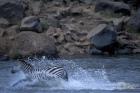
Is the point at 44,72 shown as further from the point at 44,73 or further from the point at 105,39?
the point at 105,39

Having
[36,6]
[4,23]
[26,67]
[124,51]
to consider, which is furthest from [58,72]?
[36,6]

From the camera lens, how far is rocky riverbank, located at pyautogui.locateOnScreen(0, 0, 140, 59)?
3553 centimetres

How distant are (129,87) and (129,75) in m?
4.55

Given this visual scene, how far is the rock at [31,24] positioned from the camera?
3694cm

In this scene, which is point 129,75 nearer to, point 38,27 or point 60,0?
point 38,27

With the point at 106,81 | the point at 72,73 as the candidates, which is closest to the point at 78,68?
the point at 72,73

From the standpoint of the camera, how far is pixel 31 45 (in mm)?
35094

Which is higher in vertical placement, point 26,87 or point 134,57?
point 26,87

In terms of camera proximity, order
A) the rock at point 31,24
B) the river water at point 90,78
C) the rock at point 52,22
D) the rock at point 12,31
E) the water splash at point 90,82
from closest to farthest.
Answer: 1. the river water at point 90,78
2. the water splash at point 90,82
3. the rock at point 31,24
4. the rock at point 12,31
5. the rock at point 52,22

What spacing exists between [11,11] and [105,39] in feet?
23.7

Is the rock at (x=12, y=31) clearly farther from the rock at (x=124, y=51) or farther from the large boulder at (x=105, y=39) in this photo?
the rock at (x=124, y=51)

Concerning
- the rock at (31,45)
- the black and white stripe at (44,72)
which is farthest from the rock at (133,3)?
the black and white stripe at (44,72)

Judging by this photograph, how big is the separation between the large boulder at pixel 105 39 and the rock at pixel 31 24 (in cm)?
333

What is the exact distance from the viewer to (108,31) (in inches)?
1417
